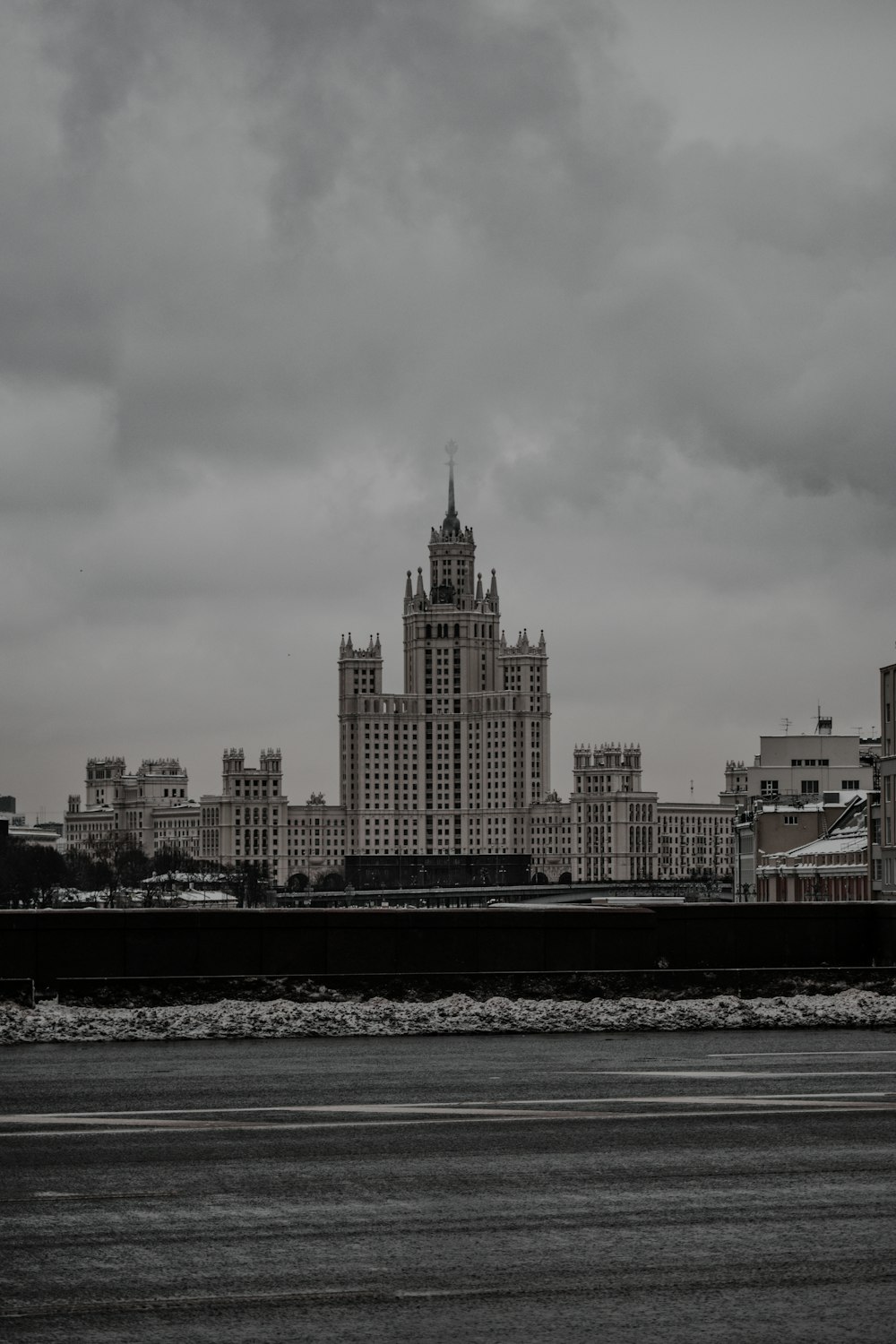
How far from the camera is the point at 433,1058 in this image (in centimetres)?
1938

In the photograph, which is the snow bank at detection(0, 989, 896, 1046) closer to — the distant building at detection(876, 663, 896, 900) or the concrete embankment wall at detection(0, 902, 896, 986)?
the concrete embankment wall at detection(0, 902, 896, 986)

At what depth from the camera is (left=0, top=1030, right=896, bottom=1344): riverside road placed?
884 centimetres

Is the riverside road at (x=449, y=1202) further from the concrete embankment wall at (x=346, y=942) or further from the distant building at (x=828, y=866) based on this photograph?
the distant building at (x=828, y=866)

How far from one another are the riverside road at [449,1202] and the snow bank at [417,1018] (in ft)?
10.3

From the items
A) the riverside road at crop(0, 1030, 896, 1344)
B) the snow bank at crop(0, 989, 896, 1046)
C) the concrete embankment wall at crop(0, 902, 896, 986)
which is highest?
the concrete embankment wall at crop(0, 902, 896, 986)

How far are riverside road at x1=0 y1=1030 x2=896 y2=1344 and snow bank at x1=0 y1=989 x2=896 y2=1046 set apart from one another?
10.3 ft

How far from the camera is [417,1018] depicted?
22750 millimetres

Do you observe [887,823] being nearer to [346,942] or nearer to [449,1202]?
[346,942]

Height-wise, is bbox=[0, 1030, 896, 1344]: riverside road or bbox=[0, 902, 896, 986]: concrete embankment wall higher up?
bbox=[0, 902, 896, 986]: concrete embankment wall

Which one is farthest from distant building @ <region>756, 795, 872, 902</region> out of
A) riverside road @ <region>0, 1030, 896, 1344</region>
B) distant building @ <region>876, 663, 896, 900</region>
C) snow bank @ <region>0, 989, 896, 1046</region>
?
riverside road @ <region>0, 1030, 896, 1344</region>

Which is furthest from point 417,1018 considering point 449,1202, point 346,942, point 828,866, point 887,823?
point 828,866

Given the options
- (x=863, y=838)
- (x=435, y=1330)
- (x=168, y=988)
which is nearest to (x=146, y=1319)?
(x=435, y=1330)

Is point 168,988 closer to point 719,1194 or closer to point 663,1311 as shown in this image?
point 719,1194

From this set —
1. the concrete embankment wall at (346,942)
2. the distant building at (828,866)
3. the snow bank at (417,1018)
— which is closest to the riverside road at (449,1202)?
the snow bank at (417,1018)
